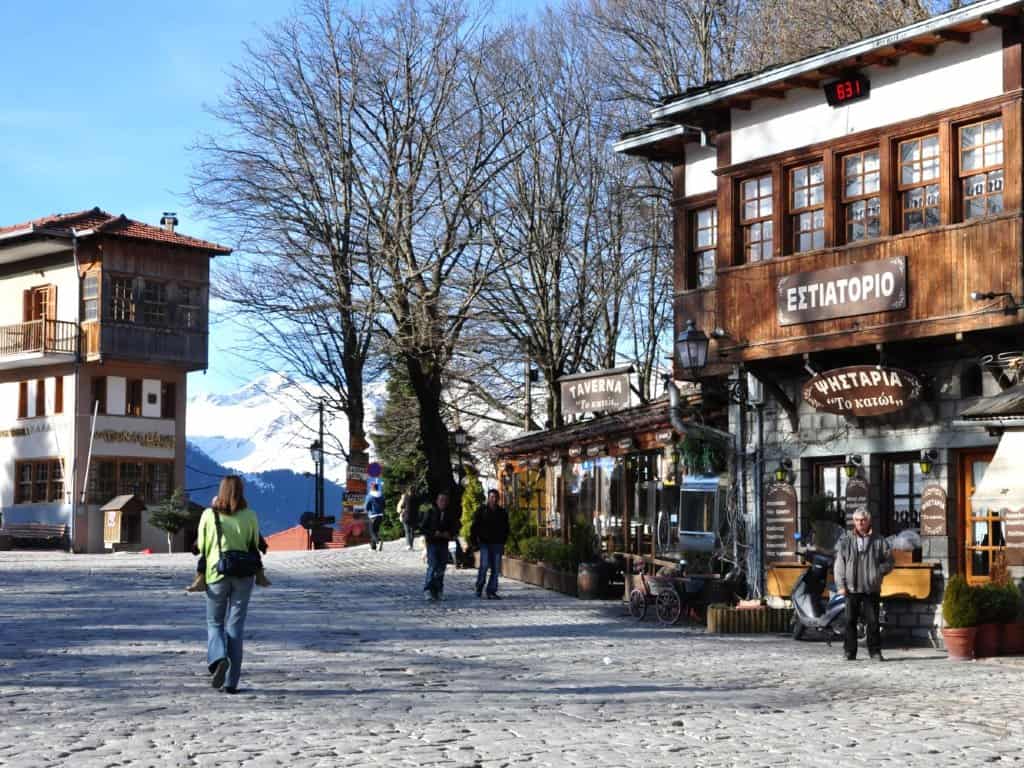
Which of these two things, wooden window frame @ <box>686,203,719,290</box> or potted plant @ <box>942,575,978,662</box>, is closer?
potted plant @ <box>942,575,978,662</box>

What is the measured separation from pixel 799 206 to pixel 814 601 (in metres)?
5.43

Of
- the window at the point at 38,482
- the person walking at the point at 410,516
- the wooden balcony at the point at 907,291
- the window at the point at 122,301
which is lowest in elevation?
the person walking at the point at 410,516

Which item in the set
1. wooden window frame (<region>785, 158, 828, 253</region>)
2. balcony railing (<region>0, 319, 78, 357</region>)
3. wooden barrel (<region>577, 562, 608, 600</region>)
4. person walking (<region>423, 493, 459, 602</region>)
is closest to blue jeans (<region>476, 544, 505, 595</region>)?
person walking (<region>423, 493, 459, 602</region>)

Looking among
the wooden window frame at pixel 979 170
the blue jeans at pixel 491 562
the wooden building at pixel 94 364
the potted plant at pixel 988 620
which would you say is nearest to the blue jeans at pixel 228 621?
the potted plant at pixel 988 620

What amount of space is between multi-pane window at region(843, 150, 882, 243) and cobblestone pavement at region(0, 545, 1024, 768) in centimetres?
527

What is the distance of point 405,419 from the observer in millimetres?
50625

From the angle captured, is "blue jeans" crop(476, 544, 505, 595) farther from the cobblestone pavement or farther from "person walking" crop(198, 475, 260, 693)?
"person walking" crop(198, 475, 260, 693)

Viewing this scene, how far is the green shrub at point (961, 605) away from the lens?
60.0 feet

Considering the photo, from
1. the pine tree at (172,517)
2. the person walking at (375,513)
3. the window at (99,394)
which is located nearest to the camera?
the person walking at (375,513)

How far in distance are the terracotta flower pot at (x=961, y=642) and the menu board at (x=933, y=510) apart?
7.22 feet

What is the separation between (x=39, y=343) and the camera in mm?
54812

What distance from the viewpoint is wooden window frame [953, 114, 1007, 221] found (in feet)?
64.8

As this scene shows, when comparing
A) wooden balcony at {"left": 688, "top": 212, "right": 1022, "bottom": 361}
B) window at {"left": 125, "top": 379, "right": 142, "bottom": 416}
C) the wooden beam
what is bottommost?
wooden balcony at {"left": 688, "top": 212, "right": 1022, "bottom": 361}

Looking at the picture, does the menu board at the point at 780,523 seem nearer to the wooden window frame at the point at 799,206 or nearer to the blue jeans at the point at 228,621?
the wooden window frame at the point at 799,206
